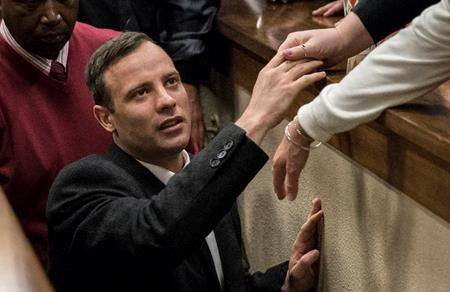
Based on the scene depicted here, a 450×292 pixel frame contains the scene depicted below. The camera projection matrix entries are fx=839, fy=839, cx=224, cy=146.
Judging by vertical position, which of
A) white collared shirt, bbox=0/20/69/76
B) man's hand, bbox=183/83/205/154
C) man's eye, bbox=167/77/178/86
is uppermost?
man's eye, bbox=167/77/178/86

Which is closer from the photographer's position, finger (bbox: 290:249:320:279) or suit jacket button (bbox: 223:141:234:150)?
suit jacket button (bbox: 223:141:234:150)

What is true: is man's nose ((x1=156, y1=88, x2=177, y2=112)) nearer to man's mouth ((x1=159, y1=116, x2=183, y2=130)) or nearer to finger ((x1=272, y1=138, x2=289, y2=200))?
man's mouth ((x1=159, y1=116, x2=183, y2=130))

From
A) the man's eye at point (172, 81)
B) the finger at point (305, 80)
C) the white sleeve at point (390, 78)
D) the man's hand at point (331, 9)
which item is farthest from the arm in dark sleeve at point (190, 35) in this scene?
the white sleeve at point (390, 78)

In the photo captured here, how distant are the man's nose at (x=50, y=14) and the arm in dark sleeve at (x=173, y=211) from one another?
475 millimetres

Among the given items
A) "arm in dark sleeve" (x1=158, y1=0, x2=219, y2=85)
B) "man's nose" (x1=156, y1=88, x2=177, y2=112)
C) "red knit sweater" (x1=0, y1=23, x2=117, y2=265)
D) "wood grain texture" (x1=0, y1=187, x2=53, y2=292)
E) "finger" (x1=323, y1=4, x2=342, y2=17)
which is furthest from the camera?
"arm in dark sleeve" (x1=158, y1=0, x2=219, y2=85)

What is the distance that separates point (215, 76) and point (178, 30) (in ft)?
0.52

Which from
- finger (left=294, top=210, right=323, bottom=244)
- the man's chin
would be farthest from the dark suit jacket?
the man's chin

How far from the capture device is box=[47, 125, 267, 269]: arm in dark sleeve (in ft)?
3.99

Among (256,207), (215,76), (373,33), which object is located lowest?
(256,207)

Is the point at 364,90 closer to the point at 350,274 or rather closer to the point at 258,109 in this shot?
the point at 258,109

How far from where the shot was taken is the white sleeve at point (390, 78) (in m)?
1.00

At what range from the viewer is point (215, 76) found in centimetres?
206

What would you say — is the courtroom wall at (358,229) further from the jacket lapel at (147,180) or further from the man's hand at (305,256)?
the jacket lapel at (147,180)

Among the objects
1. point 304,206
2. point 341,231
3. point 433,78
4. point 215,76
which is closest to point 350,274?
point 341,231
